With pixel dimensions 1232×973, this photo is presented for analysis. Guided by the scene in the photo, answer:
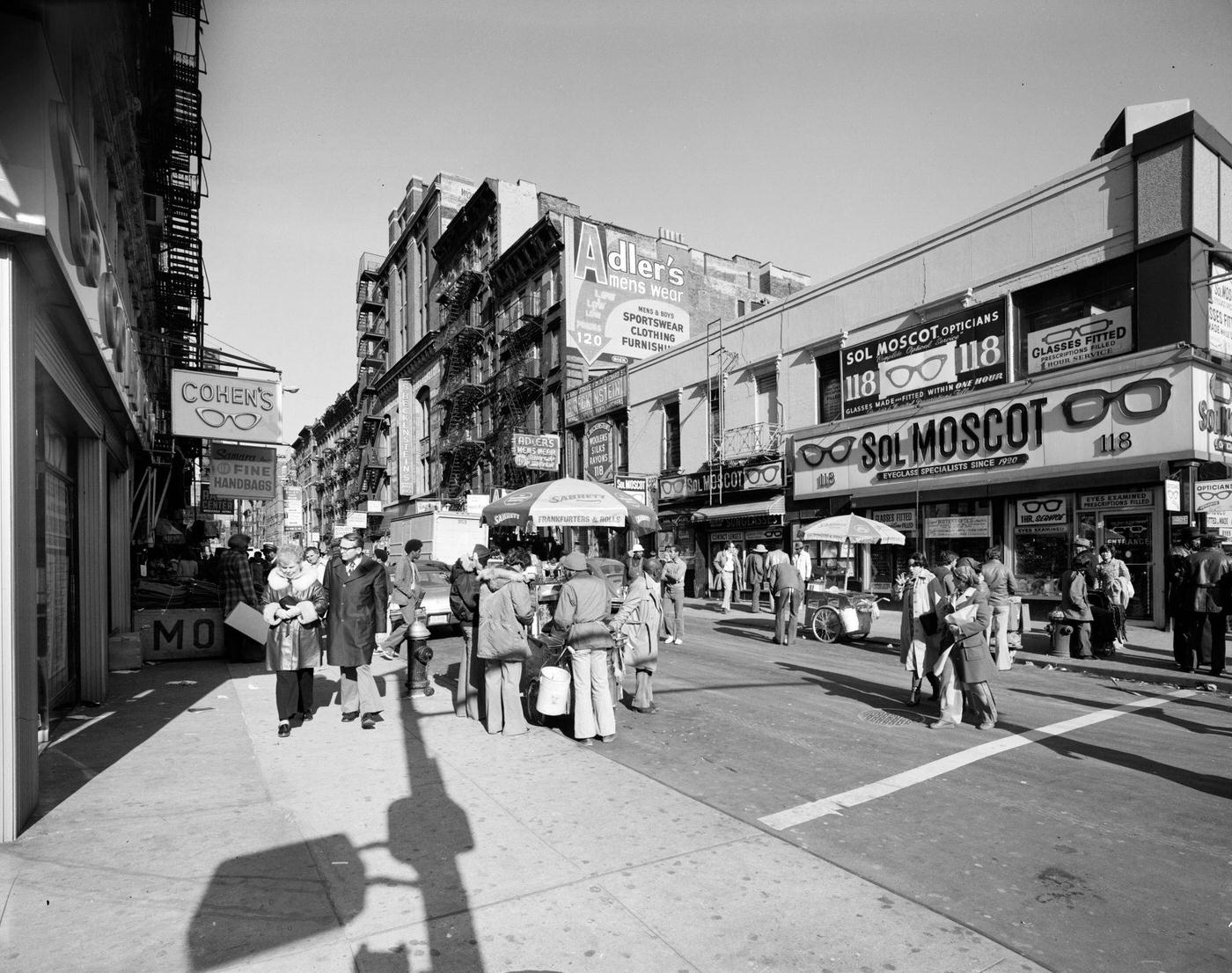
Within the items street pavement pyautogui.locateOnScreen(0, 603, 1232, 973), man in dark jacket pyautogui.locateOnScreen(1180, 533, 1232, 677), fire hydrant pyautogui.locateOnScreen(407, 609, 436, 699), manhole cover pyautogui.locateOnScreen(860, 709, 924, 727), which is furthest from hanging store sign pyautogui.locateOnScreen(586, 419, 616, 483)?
street pavement pyautogui.locateOnScreen(0, 603, 1232, 973)

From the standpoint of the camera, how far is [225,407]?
13.6 meters

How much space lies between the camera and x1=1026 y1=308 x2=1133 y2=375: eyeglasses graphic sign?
1523cm

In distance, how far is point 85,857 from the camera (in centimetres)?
423

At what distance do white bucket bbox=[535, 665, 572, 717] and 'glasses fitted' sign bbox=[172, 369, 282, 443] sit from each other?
9.11m

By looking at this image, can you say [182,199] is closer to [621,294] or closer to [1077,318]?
[621,294]

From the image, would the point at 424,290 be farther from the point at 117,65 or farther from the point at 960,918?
the point at 960,918

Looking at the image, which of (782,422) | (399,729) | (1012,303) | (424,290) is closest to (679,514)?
(782,422)

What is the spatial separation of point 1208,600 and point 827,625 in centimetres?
605

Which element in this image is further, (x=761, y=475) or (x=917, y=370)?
(x=761, y=475)

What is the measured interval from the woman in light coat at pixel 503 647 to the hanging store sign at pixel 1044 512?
535 inches

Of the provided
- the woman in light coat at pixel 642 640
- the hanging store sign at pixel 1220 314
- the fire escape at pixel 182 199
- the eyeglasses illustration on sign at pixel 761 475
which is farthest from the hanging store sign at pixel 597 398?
the woman in light coat at pixel 642 640

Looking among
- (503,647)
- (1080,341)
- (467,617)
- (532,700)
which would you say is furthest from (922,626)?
(1080,341)

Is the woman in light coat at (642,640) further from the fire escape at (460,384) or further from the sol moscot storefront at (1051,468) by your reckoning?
the fire escape at (460,384)

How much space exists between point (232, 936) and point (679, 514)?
960 inches
